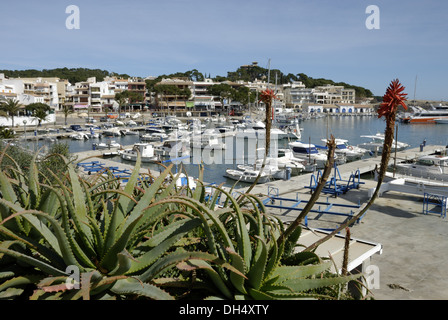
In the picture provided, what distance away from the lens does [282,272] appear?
322 centimetres

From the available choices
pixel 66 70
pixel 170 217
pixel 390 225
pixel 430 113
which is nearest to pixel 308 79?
pixel 430 113

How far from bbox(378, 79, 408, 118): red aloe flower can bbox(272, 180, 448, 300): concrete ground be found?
4574mm

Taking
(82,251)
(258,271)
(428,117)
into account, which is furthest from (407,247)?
(428,117)

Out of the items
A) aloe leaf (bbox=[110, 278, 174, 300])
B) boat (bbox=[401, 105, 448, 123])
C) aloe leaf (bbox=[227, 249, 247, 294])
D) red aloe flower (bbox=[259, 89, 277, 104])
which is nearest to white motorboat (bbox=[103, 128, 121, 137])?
red aloe flower (bbox=[259, 89, 277, 104])

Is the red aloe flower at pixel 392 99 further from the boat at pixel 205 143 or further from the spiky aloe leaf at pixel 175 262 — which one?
the boat at pixel 205 143

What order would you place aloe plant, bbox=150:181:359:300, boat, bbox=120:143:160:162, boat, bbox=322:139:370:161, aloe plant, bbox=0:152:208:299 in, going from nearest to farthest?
1. aloe plant, bbox=0:152:208:299
2. aloe plant, bbox=150:181:359:300
3. boat, bbox=120:143:160:162
4. boat, bbox=322:139:370:161

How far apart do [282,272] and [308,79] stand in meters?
163

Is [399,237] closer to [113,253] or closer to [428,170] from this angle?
[428,170]

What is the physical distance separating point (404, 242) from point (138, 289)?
37.3 ft

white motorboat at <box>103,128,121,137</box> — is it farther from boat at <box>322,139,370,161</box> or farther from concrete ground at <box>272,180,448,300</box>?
concrete ground at <box>272,180,448,300</box>

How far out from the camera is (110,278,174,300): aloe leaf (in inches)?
109

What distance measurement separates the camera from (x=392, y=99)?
280 cm

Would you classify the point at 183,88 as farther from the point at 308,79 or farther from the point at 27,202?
the point at 27,202

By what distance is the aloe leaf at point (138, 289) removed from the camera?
9.12 ft
